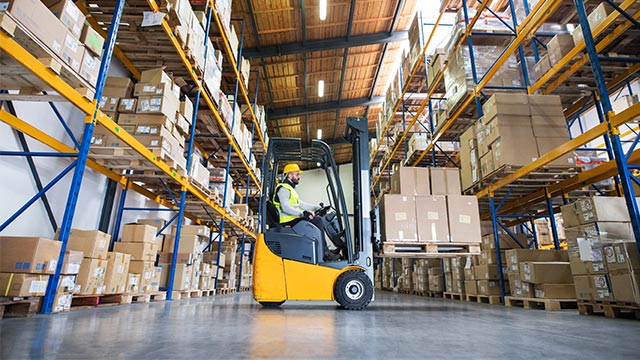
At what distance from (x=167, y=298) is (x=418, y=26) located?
9611mm

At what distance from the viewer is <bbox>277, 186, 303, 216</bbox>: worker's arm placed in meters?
4.23

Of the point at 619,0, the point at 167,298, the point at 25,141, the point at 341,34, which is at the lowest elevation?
the point at 167,298

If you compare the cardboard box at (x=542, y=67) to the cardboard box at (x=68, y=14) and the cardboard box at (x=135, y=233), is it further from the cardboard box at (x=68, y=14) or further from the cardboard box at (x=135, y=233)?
the cardboard box at (x=135, y=233)

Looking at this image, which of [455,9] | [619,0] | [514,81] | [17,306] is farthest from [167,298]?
[455,9]

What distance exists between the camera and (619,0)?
17.9ft

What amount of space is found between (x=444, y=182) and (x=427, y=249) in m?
1.16

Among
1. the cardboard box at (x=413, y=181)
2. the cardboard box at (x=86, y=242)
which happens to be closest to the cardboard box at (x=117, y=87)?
the cardboard box at (x=86, y=242)

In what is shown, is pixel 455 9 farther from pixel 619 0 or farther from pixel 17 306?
pixel 17 306

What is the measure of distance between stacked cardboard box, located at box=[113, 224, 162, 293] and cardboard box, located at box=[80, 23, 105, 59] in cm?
259

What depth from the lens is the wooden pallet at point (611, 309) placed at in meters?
3.45

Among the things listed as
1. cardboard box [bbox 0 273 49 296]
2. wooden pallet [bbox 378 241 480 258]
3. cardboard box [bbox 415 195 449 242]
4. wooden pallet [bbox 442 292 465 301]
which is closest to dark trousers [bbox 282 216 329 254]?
wooden pallet [bbox 378 241 480 258]

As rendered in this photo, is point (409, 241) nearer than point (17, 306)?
No

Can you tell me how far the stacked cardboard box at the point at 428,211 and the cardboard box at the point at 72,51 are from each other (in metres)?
3.78

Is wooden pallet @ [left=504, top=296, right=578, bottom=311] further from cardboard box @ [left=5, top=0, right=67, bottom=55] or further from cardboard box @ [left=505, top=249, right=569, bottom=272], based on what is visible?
cardboard box @ [left=5, top=0, right=67, bottom=55]
